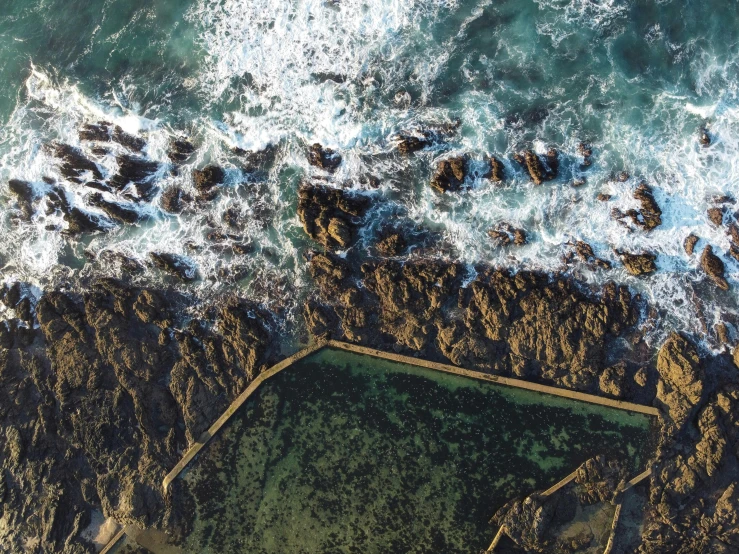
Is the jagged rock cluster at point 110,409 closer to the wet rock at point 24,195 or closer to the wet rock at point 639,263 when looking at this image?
the wet rock at point 24,195

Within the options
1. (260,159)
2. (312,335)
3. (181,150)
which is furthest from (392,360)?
(181,150)

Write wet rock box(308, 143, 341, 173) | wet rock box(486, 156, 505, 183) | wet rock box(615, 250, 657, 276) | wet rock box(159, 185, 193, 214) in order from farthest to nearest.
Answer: wet rock box(159, 185, 193, 214)
wet rock box(308, 143, 341, 173)
wet rock box(486, 156, 505, 183)
wet rock box(615, 250, 657, 276)

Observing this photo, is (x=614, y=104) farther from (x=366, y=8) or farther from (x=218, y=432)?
(x=218, y=432)

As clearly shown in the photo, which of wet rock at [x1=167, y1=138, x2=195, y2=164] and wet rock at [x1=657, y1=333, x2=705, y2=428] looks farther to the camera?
wet rock at [x1=167, y1=138, x2=195, y2=164]

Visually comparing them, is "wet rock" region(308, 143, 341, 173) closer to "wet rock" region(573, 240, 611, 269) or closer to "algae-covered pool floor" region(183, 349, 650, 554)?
"algae-covered pool floor" region(183, 349, 650, 554)

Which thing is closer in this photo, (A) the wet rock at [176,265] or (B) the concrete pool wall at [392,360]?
(B) the concrete pool wall at [392,360]

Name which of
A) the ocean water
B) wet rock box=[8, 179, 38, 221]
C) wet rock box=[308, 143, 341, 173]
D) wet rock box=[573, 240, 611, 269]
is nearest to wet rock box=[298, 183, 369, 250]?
the ocean water

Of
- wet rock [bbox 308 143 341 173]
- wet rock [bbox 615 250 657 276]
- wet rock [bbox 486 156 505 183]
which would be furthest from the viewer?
wet rock [bbox 308 143 341 173]

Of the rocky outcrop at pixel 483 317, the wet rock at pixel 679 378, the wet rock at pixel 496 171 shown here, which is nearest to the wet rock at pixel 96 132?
the rocky outcrop at pixel 483 317
